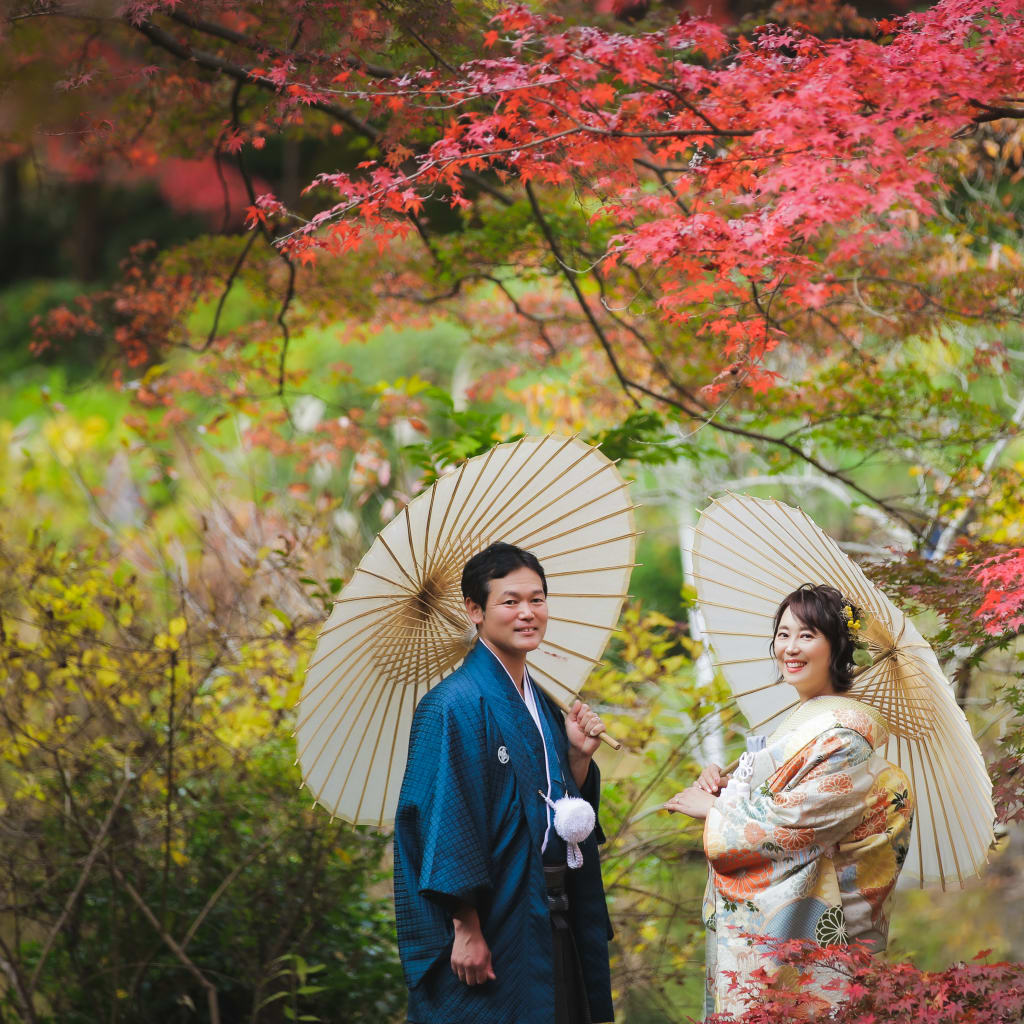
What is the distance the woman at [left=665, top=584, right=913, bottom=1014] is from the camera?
250 cm

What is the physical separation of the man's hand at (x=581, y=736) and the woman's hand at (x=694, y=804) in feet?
0.73

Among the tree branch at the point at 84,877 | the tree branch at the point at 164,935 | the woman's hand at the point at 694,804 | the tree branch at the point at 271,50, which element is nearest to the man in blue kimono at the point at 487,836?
the woman's hand at the point at 694,804

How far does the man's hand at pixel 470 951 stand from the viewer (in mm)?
2441

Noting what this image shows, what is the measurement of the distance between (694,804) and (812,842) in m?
0.28

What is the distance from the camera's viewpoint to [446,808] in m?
2.47

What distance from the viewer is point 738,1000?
2.54 m

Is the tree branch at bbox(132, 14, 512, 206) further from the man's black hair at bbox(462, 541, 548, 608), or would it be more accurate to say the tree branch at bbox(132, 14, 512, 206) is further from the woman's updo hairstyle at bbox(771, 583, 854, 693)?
the woman's updo hairstyle at bbox(771, 583, 854, 693)

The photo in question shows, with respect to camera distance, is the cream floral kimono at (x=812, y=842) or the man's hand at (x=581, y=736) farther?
the man's hand at (x=581, y=736)

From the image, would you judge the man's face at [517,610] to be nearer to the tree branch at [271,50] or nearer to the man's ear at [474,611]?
the man's ear at [474,611]

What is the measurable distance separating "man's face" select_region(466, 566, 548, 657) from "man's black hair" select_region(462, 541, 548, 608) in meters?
0.01

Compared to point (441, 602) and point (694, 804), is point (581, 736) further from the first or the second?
point (441, 602)

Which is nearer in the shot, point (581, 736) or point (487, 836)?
point (487, 836)

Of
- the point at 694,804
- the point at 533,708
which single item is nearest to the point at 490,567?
the point at 533,708

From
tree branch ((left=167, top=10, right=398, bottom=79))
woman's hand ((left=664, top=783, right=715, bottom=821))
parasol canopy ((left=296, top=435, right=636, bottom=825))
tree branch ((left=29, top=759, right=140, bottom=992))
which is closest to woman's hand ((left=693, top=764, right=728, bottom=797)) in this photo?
woman's hand ((left=664, top=783, right=715, bottom=821))
